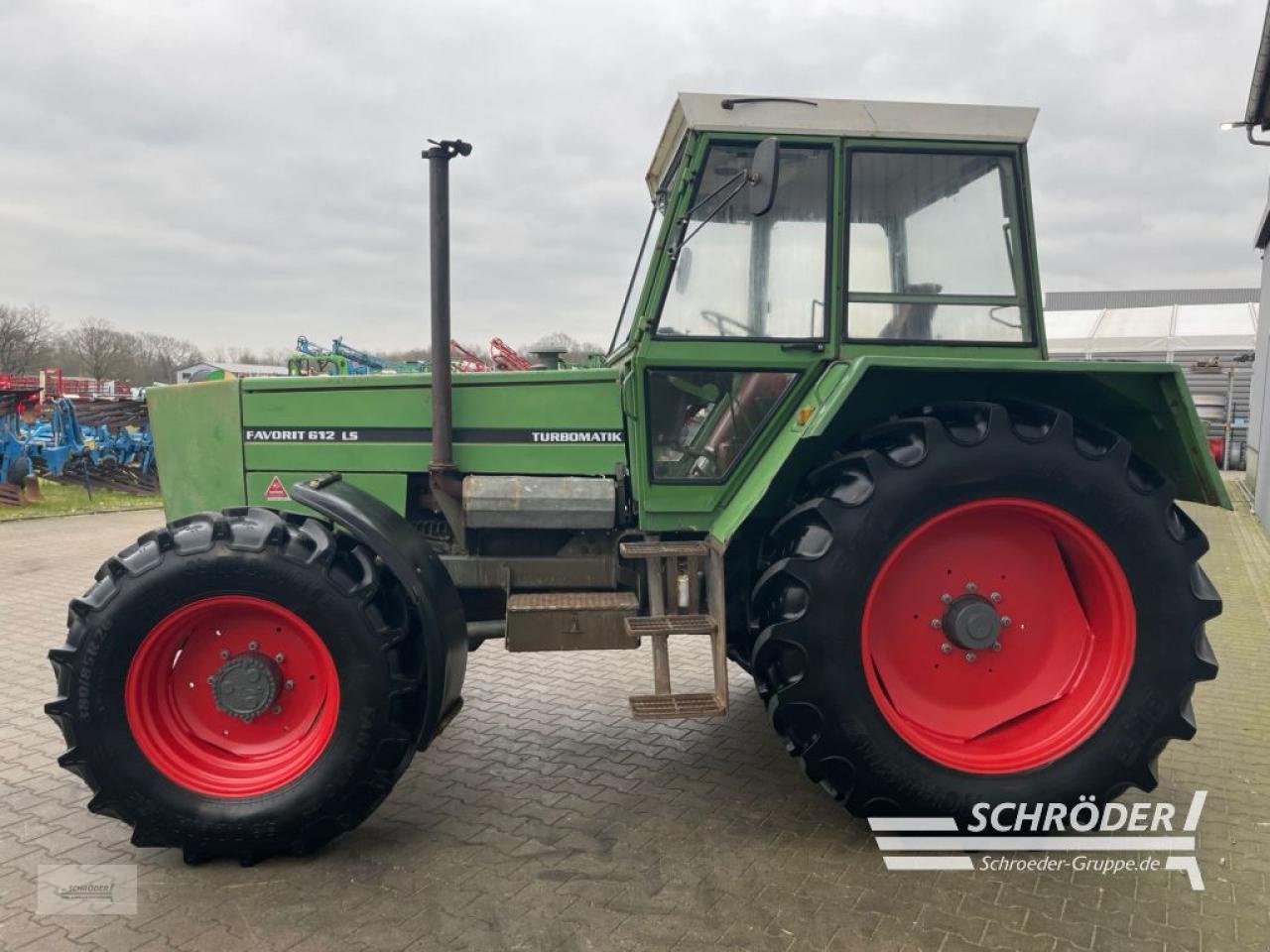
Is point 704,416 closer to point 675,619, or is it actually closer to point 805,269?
point 805,269

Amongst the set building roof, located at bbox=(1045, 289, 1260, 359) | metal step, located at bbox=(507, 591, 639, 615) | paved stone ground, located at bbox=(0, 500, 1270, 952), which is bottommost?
paved stone ground, located at bbox=(0, 500, 1270, 952)

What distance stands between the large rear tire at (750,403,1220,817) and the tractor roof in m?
1.09

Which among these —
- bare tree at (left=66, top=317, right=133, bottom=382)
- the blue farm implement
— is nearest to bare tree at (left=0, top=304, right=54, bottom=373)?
bare tree at (left=66, top=317, right=133, bottom=382)

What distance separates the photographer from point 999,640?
3.22 meters

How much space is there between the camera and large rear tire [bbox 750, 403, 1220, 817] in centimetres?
292

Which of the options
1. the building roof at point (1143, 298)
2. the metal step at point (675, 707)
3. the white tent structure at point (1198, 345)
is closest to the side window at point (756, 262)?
the metal step at point (675, 707)

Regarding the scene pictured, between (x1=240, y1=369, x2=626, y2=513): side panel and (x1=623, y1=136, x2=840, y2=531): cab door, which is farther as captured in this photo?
(x1=240, y1=369, x2=626, y2=513): side panel

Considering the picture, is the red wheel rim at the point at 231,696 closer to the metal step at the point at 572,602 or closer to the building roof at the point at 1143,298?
the metal step at the point at 572,602

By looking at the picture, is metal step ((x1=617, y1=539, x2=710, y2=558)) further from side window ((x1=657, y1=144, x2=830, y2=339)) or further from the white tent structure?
the white tent structure

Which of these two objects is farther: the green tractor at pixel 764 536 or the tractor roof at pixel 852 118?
the tractor roof at pixel 852 118

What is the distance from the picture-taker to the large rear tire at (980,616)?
292 cm

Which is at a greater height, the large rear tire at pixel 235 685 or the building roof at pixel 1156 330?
the building roof at pixel 1156 330

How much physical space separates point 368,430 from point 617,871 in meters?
2.01

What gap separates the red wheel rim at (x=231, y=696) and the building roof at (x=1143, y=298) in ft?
146
